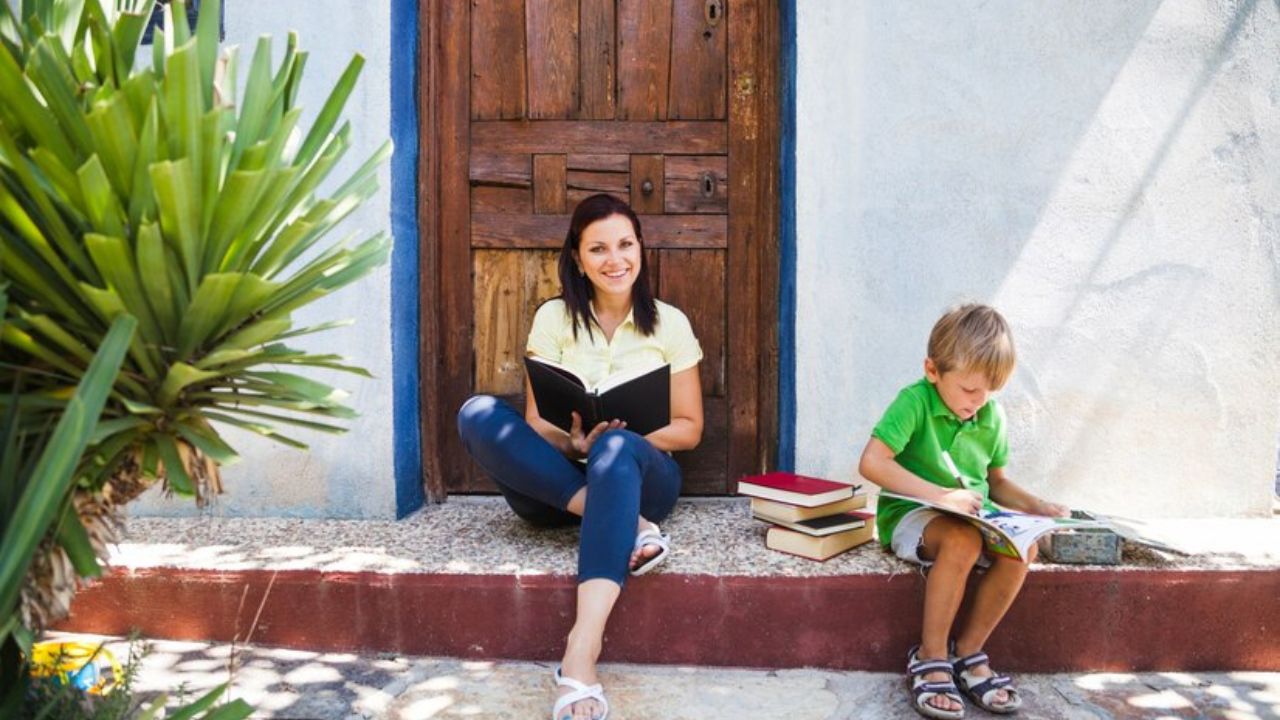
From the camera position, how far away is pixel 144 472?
1.54 m

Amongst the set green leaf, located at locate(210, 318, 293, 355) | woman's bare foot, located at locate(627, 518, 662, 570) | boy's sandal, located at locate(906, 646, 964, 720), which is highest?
green leaf, located at locate(210, 318, 293, 355)

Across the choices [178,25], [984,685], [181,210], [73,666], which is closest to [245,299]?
[181,210]

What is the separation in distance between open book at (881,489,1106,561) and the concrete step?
252 millimetres

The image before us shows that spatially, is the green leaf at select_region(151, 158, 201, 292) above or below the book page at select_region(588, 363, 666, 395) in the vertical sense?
above

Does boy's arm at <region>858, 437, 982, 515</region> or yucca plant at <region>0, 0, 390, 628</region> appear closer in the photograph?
yucca plant at <region>0, 0, 390, 628</region>

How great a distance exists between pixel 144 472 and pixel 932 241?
270cm

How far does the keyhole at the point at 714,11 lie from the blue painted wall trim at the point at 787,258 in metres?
0.24

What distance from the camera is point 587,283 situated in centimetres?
338

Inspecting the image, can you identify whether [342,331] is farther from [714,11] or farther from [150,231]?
[150,231]

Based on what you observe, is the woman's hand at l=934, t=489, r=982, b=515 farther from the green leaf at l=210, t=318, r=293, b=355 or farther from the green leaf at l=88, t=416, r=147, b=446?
the green leaf at l=88, t=416, r=147, b=446

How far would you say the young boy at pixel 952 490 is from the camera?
256cm

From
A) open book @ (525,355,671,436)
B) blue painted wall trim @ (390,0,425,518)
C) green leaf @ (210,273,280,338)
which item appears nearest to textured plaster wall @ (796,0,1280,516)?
open book @ (525,355,671,436)

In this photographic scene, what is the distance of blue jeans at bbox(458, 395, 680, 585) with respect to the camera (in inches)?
103

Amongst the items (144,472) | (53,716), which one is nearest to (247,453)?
(53,716)
